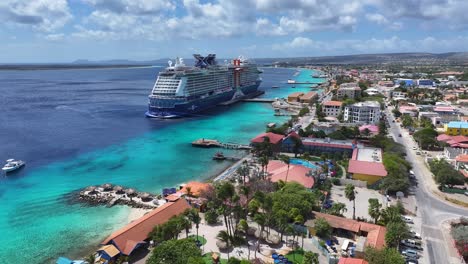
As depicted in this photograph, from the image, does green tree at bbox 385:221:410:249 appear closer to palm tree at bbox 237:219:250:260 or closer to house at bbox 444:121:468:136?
palm tree at bbox 237:219:250:260

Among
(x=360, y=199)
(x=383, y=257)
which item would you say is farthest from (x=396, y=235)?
(x=360, y=199)

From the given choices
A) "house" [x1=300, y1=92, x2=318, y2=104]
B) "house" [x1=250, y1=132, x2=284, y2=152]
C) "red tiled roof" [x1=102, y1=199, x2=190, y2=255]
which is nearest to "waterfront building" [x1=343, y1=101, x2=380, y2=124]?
"house" [x1=250, y1=132, x2=284, y2=152]

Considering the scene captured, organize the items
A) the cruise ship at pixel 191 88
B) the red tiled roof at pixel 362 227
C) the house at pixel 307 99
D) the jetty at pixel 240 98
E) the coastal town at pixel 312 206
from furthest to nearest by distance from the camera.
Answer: the jetty at pixel 240 98 < the house at pixel 307 99 < the cruise ship at pixel 191 88 < the red tiled roof at pixel 362 227 < the coastal town at pixel 312 206

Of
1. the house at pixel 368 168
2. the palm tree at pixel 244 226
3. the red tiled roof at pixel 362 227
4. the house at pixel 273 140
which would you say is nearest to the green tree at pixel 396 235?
the red tiled roof at pixel 362 227

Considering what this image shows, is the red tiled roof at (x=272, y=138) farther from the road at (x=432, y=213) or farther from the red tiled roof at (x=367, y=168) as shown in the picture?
the road at (x=432, y=213)

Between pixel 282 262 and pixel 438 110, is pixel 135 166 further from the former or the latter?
pixel 438 110

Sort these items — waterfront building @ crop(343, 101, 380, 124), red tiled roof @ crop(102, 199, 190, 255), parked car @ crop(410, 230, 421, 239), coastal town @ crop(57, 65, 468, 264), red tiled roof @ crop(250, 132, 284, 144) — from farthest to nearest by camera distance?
waterfront building @ crop(343, 101, 380, 124)
red tiled roof @ crop(250, 132, 284, 144)
parked car @ crop(410, 230, 421, 239)
red tiled roof @ crop(102, 199, 190, 255)
coastal town @ crop(57, 65, 468, 264)
